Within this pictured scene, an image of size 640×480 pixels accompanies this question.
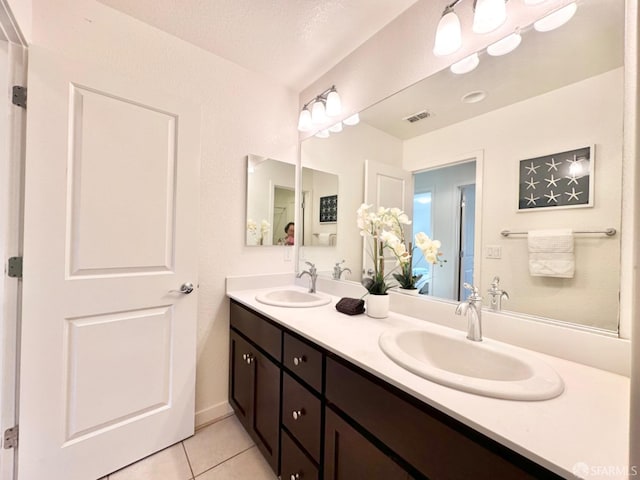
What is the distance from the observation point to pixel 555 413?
1.91ft

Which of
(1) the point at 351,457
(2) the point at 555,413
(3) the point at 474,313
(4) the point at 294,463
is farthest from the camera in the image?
(4) the point at 294,463

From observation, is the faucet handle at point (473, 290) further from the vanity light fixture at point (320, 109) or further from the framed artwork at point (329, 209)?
the vanity light fixture at point (320, 109)

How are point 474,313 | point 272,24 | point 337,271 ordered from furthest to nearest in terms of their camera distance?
point 337,271
point 272,24
point 474,313

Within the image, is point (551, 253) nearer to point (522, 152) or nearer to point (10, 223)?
point (522, 152)

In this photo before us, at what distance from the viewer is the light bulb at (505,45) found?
1.00 m

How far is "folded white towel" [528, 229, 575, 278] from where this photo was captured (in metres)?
0.89

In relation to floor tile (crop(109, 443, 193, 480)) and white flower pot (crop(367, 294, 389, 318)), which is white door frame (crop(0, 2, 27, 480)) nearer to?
floor tile (crop(109, 443, 193, 480))

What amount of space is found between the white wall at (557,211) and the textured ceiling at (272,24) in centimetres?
83

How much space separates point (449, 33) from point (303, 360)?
4.88ft

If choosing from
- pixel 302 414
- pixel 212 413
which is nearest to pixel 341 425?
pixel 302 414

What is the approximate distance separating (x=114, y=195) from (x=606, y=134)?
197cm

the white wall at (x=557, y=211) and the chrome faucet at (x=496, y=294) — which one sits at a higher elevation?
the white wall at (x=557, y=211)

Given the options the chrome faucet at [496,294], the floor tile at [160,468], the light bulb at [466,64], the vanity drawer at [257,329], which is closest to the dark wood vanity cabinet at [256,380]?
the vanity drawer at [257,329]

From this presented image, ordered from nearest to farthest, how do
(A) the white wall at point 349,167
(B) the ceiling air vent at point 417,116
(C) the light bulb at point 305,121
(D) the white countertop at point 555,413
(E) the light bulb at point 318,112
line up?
(D) the white countertop at point 555,413
(B) the ceiling air vent at point 417,116
(A) the white wall at point 349,167
(E) the light bulb at point 318,112
(C) the light bulb at point 305,121
